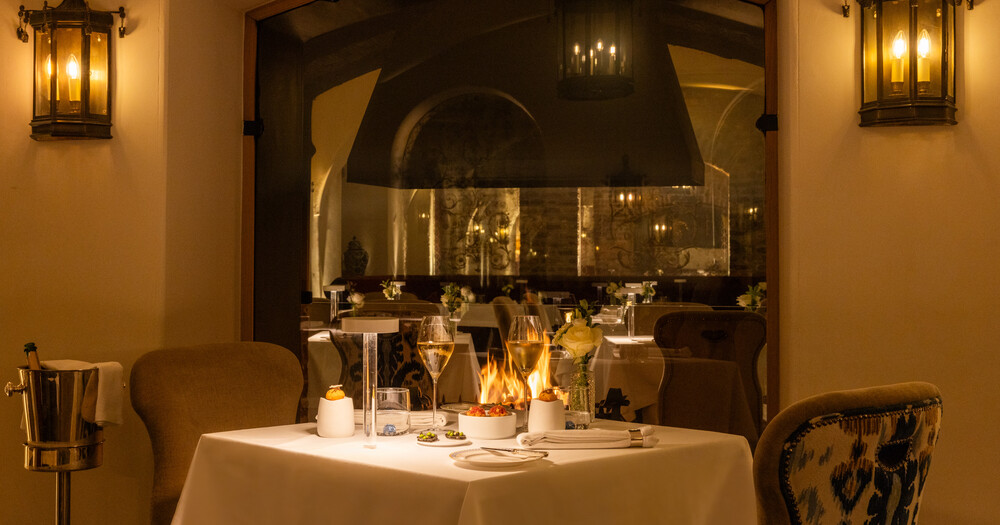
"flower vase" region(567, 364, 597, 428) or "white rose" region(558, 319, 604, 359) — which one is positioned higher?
"white rose" region(558, 319, 604, 359)

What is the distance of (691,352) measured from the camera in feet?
12.3

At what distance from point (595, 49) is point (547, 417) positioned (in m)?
2.04

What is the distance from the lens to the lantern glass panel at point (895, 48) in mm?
3246

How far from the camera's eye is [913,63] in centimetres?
322

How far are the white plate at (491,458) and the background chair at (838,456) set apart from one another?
56 centimetres

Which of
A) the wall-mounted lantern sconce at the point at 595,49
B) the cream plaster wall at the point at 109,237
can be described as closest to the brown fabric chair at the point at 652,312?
the wall-mounted lantern sconce at the point at 595,49

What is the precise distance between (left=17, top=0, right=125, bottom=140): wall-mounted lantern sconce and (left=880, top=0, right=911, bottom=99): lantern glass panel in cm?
295

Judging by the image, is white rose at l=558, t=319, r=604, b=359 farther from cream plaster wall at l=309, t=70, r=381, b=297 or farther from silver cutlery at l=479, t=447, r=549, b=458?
cream plaster wall at l=309, t=70, r=381, b=297

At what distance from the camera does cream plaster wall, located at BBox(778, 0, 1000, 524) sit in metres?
3.22

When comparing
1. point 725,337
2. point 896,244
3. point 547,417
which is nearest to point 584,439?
point 547,417

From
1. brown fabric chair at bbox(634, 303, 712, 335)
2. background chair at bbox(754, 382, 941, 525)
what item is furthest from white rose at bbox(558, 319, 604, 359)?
brown fabric chair at bbox(634, 303, 712, 335)

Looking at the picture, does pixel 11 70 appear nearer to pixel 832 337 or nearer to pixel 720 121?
pixel 720 121

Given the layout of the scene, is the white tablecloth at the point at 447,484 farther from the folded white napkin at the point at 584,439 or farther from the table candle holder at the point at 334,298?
the table candle holder at the point at 334,298

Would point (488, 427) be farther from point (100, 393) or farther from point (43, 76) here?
point (43, 76)
